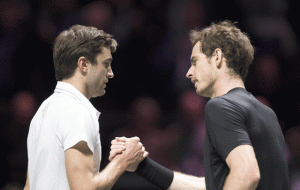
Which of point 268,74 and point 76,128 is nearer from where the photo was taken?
point 76,128

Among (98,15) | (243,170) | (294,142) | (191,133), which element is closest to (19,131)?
(98,15)

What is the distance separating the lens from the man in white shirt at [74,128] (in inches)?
46.2

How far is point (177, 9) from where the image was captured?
3625 millimetres

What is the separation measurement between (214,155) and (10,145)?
2651 mm

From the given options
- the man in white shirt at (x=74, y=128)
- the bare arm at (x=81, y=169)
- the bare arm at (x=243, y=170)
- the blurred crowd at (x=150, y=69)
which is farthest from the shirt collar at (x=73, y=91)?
the blurred crowd at (x=150, y=69)

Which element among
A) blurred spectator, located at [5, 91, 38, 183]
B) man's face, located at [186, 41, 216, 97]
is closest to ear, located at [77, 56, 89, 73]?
man's face, located at [186, 41, 216, 97]

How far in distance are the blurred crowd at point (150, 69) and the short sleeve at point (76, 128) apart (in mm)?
2065

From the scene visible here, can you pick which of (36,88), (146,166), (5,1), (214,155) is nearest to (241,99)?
(214,155)

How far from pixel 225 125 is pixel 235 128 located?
0.04m

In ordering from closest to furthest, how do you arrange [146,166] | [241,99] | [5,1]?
1. [241,99]
2. [146,166]
3. [5,1]

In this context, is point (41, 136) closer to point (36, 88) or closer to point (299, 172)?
point (36, 88)

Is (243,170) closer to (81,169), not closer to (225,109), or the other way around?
(225,109)

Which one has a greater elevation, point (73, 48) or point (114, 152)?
point (73, 48)

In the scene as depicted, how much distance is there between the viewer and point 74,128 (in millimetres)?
1185
